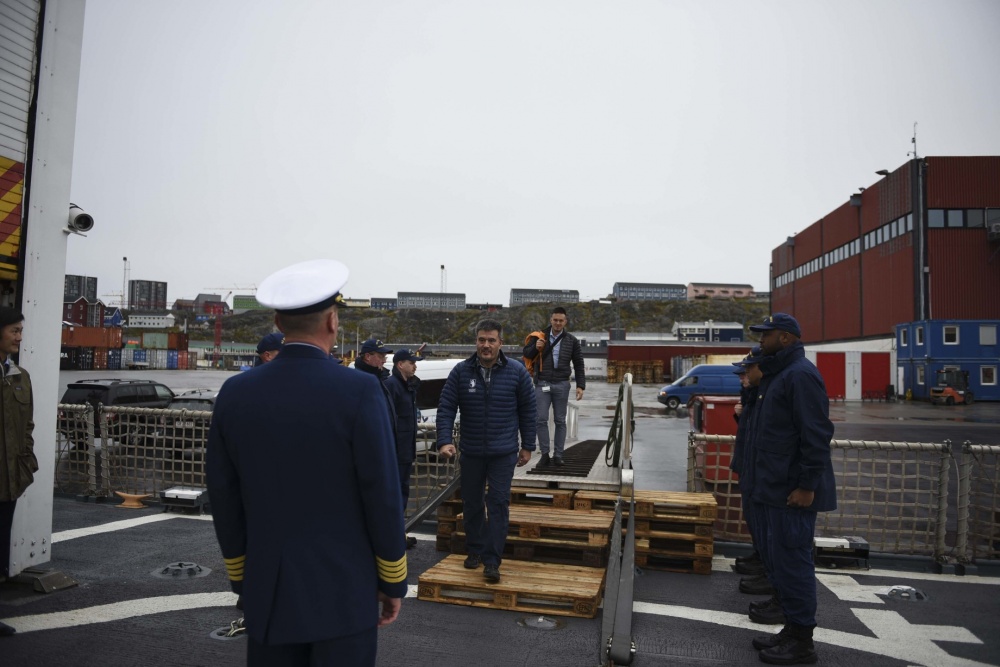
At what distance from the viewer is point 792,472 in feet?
13.8

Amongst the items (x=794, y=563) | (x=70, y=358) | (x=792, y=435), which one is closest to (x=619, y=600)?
(x=794, y=563)

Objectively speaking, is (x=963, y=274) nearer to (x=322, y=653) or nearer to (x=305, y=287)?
(x=305, y=287)

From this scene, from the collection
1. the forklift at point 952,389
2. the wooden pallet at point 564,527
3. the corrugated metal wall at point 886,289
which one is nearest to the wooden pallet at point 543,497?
the wooden pallet at point 564,527

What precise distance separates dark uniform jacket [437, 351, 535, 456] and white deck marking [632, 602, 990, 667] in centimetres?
164

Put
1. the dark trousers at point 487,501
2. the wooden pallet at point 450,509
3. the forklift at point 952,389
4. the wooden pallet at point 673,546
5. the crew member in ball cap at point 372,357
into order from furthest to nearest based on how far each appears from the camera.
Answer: the forklift at point 952,389 < the crew member in ball cap at point 372,357 < the wooden pallet at point 450,509 < the wooden pallet at point 673,546 < the dark trousers at point 487,501

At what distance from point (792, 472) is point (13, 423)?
519 centimetres

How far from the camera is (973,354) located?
Answer: 32.2 m

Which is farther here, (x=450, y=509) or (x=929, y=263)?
(x=929, y=263)

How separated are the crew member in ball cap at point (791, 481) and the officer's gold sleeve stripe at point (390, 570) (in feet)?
9.27

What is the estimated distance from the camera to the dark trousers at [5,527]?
4469mm

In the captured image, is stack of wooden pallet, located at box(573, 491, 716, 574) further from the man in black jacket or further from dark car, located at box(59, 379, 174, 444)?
dark car, located at box(59, 379, 174, 444)

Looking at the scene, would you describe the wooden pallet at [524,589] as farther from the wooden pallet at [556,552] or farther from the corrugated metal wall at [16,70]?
the corrugated metal wall at [16,70]

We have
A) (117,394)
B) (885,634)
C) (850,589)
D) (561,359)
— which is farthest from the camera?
(117,394)

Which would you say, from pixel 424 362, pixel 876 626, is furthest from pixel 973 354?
pixel 876 626
